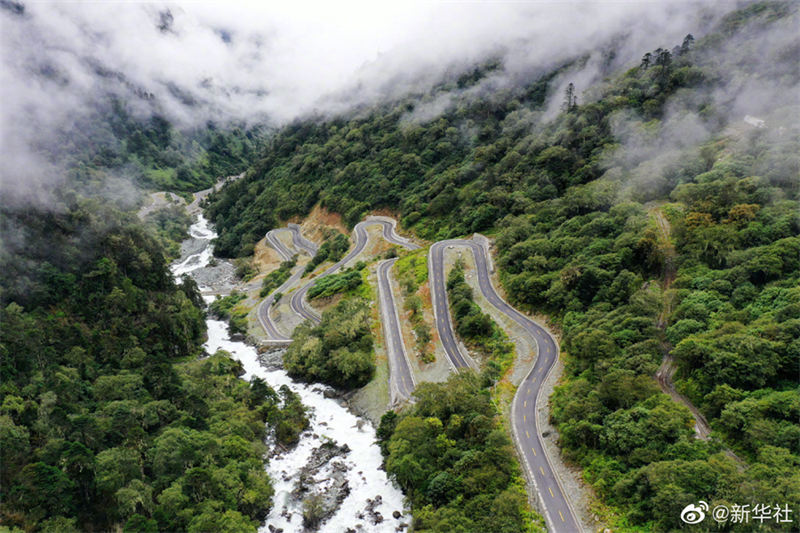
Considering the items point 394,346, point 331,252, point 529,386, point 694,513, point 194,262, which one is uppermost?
point 194,262

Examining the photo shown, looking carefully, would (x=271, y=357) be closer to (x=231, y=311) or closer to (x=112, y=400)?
(x=231, y=311)

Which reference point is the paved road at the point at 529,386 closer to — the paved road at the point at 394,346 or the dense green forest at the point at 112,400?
the paved road at the point at 394,346

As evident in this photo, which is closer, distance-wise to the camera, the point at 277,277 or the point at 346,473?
the point at 346,473

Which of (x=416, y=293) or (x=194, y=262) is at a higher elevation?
(x=194, y=262)

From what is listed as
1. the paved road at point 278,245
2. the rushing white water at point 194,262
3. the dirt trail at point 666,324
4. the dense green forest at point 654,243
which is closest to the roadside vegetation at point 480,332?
the dense green forest at point 654,243

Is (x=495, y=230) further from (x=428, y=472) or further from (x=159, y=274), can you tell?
(x=159, y=274)

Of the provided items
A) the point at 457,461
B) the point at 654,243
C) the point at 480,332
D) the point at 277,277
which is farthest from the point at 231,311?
the point at 654,243
